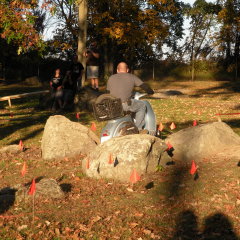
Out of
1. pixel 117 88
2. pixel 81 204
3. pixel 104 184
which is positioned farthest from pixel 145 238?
pixel 117 88

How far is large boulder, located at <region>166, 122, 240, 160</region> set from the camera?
9.30 m

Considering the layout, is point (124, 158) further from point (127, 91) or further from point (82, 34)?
point (82, 34)

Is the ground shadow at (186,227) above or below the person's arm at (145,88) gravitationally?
below

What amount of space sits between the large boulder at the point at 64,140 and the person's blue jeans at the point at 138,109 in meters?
1.70

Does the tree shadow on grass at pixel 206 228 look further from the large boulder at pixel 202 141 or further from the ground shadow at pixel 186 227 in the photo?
the large boulder at pixel 202 141

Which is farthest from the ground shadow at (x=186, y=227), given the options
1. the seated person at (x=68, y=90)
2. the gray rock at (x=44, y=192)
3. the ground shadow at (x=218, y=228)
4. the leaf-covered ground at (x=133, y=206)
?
the seated person at (x=68, y=90)

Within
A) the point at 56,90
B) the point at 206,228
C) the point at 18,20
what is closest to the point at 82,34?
the point at 56,90

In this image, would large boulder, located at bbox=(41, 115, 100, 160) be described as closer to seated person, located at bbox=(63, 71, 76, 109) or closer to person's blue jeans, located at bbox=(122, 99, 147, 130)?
person's blue jeans, located at bbox=(122, 99, 147, 130)

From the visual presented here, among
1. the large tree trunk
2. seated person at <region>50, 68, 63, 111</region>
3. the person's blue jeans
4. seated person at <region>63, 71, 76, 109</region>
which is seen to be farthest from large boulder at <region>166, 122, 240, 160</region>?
the large tree trunk

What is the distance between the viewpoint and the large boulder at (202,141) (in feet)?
30.5

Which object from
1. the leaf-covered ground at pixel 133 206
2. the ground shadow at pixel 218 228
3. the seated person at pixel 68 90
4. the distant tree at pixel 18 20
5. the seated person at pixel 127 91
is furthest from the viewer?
the seated person at pixel 68 90

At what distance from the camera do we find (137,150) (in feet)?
27.0

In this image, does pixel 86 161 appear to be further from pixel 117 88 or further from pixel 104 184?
pixel 117 88

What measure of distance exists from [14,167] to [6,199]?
2943 mm
